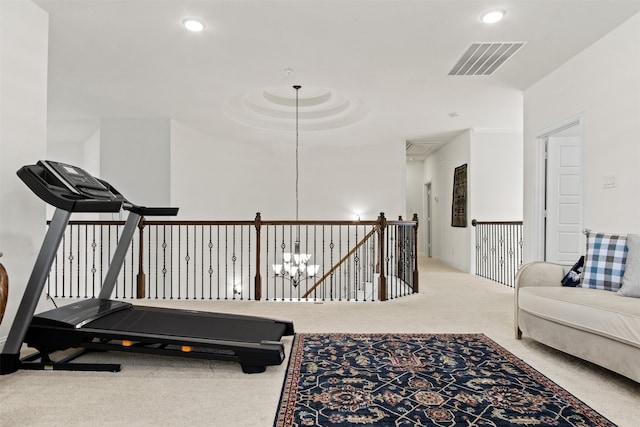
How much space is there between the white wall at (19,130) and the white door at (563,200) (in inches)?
220

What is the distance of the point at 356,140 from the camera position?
8.50 meters

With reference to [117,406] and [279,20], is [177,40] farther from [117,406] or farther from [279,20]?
[117,406]

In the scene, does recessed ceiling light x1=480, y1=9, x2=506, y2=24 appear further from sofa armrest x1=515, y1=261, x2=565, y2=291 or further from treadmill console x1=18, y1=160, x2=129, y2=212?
treadmill console x1=18, y1=160, x2=129, y2=212

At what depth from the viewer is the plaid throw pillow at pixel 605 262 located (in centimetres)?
295

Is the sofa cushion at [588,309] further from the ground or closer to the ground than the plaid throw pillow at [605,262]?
closer to the ground

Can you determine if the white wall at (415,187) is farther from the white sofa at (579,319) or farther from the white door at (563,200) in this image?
the white sofa at (579,319)

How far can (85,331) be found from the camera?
106 inches

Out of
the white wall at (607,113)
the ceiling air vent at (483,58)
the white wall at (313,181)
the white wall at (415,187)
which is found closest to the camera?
the white wall at (607,113)

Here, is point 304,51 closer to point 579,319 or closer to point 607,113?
point 607,113

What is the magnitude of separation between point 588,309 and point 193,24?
12.8 ft

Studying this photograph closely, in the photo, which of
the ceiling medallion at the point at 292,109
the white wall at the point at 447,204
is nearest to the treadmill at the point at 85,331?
the ceiling medallion at the point at 292,109

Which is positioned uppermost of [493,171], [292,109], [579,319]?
[292,109]

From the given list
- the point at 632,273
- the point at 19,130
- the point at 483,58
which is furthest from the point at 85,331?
the point at 483,58

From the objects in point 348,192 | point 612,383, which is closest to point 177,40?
point 612,383
